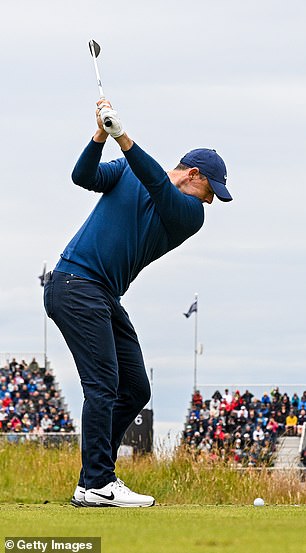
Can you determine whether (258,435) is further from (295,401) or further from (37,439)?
(37,439)

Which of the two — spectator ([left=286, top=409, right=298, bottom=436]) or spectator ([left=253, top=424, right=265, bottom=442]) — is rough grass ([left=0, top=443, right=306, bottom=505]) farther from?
spectator ([left=286, top=409, right=298, bottom=436])

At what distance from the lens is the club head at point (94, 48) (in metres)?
8.19

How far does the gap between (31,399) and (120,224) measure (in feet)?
137

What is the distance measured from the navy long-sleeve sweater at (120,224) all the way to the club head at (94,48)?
1184 millimetres

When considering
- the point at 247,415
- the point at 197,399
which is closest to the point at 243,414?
the point at 247,415

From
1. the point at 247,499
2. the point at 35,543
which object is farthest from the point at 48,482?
the point at 35,543

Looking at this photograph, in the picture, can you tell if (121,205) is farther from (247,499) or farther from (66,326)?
(247,499)

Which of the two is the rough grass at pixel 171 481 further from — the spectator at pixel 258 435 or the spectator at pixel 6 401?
the spectator at pixel 6 401

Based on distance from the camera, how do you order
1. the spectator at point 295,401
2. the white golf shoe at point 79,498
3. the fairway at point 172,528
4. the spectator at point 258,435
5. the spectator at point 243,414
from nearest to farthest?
1. the fairway at point 172,528
2. the white golf shoe at point 79,498
3. the spectator at point 258,435
4. the spectator at point 243,414
5. the spectator at point 295,401

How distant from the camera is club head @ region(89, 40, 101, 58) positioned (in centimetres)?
819

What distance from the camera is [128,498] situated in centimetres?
732

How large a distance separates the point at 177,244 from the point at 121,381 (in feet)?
3.30

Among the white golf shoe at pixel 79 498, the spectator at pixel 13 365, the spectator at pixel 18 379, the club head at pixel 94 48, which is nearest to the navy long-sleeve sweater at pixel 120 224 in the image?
the club head at pixel 94 48

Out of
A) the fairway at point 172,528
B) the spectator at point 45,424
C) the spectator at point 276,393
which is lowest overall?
the fairway at point 172,528
